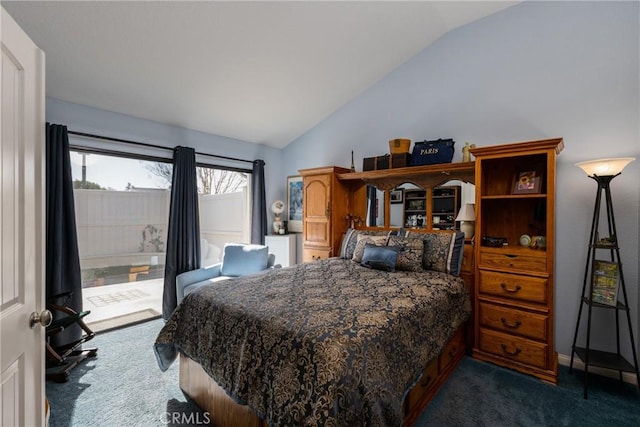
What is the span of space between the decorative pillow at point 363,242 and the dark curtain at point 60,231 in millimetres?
2792

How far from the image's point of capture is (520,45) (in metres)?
2.75

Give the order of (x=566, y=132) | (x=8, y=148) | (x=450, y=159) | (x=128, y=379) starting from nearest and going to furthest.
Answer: (x=8, y=148) < (x=128, y=379) < (x=566, y=132) < (x=450, y=159)

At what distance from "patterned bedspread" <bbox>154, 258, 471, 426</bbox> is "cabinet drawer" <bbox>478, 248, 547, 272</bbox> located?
17.8 inches

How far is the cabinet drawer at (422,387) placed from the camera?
174cm

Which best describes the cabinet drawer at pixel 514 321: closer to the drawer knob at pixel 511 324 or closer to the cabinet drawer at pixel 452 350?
the drawer knob at pixel 511 324

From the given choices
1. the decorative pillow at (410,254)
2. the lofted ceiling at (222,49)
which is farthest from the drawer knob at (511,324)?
the lofted ceiling at (222,49)

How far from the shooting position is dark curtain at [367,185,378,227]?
12.3ft

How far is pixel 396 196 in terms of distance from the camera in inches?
141

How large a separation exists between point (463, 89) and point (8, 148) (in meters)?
3.50

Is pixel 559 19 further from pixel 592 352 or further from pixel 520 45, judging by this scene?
pixel 592 352

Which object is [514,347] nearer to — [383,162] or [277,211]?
[383,162]

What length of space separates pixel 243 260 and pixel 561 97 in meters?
3.62

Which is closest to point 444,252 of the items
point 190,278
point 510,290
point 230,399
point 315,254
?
point 510,290

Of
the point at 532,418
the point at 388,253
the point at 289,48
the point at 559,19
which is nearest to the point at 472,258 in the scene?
the point at 388,253
